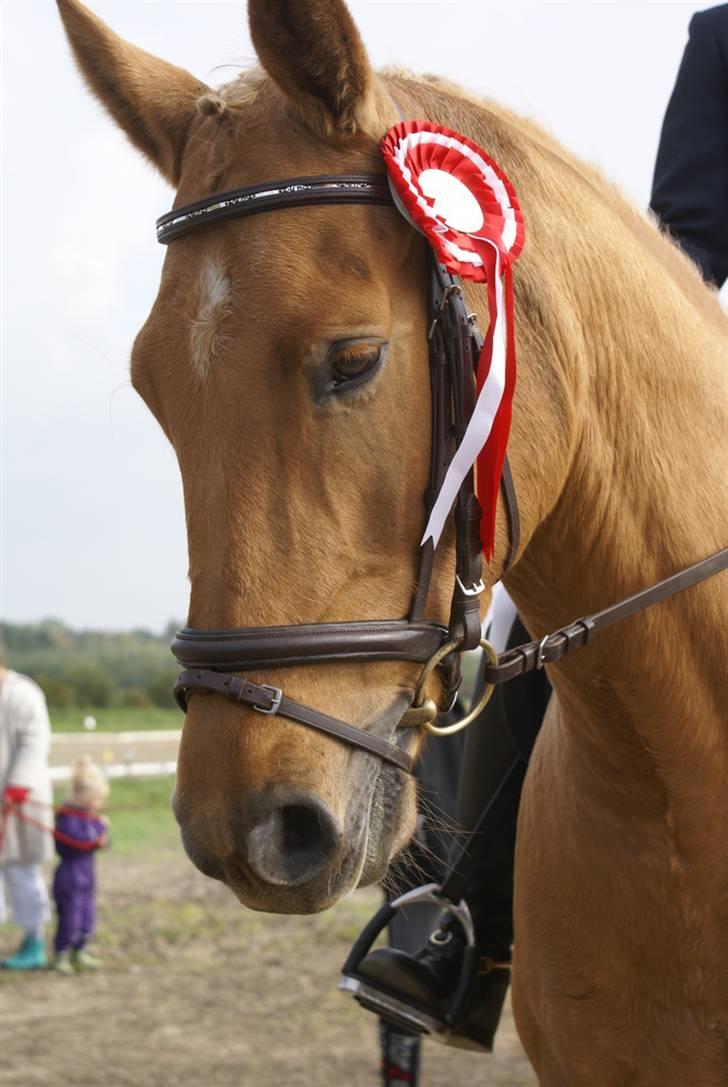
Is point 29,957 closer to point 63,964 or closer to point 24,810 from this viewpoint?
point 63,964

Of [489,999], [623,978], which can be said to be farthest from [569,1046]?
[489,999]

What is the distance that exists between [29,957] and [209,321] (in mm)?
8474

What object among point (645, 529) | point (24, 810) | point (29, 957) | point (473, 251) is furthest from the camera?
point (24, 810)

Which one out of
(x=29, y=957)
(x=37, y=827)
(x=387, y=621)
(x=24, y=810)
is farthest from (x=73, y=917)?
(x=387, y=621)

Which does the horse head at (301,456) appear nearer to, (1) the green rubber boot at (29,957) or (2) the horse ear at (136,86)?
(2) the horse ear at (136,86)

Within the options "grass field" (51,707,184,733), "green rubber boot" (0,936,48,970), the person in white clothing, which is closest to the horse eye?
the person in white clothing

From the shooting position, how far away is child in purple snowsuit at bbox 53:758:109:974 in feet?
31.2

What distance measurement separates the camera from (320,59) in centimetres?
229

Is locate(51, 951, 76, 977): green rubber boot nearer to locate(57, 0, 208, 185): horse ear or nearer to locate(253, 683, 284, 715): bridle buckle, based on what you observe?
locate(57, 0, 208, 185): horse ear

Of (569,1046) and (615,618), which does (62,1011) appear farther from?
(615,618)

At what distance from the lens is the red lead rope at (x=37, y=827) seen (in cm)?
952

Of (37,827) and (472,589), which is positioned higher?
(472,589)

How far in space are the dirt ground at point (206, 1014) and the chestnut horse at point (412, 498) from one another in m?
4.61

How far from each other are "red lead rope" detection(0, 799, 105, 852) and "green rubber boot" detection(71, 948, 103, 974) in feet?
2.66
